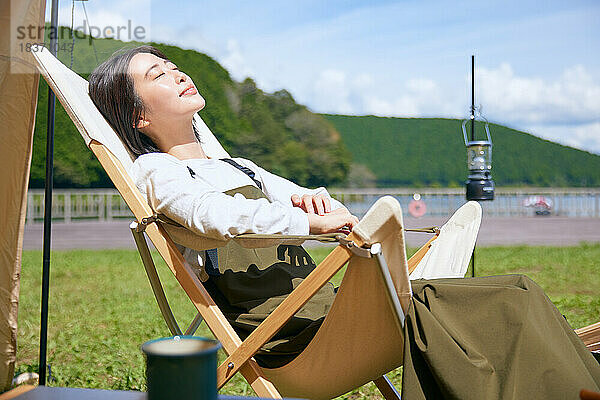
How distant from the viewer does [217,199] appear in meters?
1.44

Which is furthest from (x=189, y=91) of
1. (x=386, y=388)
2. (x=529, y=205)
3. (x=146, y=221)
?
(x=529, y=205)

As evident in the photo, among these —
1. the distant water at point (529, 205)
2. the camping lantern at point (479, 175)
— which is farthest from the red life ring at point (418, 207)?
the camping lantern at point (479, 175)

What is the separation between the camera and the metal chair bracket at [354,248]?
3.91 feet

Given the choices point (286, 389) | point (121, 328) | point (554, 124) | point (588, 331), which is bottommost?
point (121, 328)

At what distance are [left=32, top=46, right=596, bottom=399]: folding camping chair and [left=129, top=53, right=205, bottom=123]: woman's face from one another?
0.19 m

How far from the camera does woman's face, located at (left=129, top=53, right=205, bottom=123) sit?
181cm

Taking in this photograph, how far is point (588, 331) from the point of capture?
1.56m

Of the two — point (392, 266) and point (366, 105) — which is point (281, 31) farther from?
point (392, 266)

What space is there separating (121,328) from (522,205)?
15.8m

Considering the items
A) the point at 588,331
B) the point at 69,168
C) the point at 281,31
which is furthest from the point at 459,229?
the point at 281,31

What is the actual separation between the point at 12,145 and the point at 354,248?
133 centimetres

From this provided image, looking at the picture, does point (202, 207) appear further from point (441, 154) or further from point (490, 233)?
point (441, 154)

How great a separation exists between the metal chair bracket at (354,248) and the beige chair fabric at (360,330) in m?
0.02

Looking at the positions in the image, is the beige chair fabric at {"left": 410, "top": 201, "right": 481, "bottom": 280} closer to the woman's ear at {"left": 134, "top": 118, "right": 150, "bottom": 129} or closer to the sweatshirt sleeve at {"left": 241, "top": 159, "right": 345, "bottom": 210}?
the sweatshirt sleeve at {"left": 241, "top": 159, "right": 345, "bottom": 210}
